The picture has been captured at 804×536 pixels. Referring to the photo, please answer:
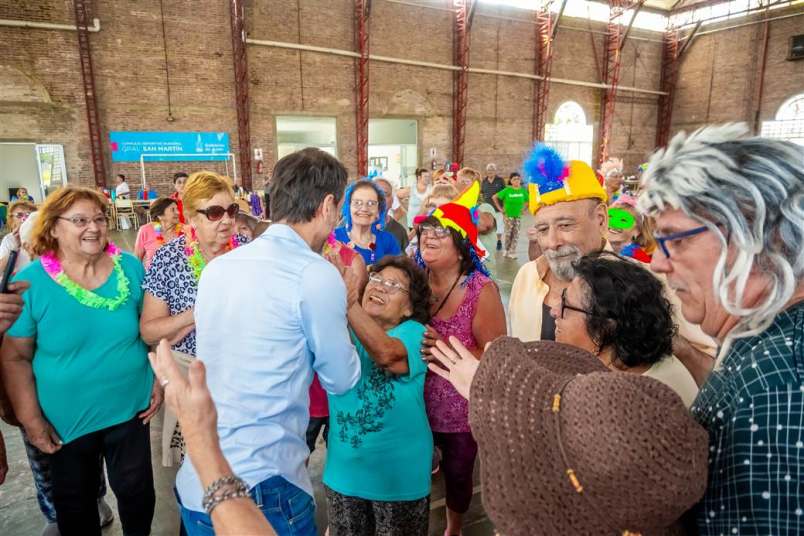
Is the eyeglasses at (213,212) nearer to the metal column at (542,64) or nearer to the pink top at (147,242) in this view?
the pink top at (147,242)

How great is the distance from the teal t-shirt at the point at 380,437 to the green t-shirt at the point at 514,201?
309 inches

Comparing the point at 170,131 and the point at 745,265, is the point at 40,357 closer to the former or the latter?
the point at 745,265

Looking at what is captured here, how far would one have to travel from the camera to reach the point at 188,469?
1397 mm

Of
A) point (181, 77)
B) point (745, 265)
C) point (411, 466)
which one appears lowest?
point (411, 466)

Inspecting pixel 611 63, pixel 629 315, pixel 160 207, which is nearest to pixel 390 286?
pixel 629 315

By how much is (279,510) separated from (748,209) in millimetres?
1362

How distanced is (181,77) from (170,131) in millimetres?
1513

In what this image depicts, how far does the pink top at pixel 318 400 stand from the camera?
2.58 metres

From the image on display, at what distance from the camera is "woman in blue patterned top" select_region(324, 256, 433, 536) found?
1.84 m

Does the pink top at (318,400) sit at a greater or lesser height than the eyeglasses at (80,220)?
lesser

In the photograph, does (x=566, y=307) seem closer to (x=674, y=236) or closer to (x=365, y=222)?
(x=674, y=236)

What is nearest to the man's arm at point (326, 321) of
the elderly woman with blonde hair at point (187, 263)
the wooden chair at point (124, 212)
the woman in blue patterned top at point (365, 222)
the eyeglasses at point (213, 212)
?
the elderly woman with blonde hair at point (187, 263)

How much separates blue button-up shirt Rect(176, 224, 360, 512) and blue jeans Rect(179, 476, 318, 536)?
32 millimetres

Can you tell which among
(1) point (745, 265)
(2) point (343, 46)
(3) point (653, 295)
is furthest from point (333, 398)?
(2) point (343, 46)
